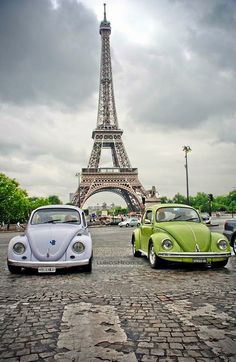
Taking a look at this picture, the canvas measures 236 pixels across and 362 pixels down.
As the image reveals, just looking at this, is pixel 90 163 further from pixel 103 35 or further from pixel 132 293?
pixel 132 293

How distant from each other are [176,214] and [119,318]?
18.2 feet

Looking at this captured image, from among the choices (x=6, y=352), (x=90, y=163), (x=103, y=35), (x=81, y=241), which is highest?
(x=103, y=35)

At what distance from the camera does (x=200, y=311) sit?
468 centimetres

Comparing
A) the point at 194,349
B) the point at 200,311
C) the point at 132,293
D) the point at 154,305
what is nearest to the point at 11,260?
the point at 132,293

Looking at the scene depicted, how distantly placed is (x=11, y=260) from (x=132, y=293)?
3.27 meters

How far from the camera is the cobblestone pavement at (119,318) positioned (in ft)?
10.9

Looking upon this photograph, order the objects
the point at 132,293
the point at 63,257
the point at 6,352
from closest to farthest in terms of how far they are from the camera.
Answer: the point at 6,352 → the point at 132,293 → the point at 63,257

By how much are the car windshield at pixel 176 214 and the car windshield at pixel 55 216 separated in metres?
2.19

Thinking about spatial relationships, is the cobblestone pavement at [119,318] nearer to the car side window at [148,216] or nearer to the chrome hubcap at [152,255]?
the chrome hubcap at [152,255]

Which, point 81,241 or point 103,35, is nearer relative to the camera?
point 81,241

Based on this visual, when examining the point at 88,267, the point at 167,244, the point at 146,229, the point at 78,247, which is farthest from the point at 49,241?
the point at 146,229

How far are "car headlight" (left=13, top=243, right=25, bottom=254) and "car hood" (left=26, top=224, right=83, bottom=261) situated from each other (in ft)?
0.65

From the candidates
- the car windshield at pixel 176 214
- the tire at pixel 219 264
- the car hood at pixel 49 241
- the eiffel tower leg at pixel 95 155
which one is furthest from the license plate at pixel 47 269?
the eiffel tower leg at pixel 95 155

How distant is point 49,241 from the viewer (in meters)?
7.90
